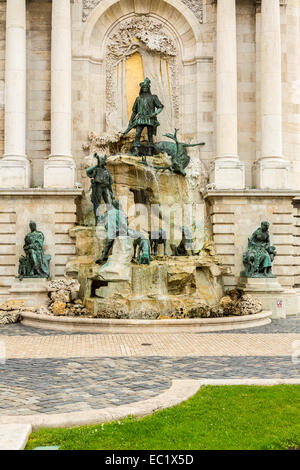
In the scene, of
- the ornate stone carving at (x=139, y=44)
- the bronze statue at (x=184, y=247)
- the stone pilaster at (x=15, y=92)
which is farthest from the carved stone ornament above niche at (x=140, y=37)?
the bronze statue at (x=184, y=247)

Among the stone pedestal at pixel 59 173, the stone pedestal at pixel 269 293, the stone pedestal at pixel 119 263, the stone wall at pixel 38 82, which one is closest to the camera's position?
the stone pedestal at pixel 119 263

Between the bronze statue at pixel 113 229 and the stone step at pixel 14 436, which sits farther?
the bronze statue at pixel 113 229

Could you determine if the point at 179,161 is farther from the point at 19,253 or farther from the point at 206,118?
the point at 19,253

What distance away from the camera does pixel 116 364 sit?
11.3m

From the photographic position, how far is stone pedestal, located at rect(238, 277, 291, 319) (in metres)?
21.2

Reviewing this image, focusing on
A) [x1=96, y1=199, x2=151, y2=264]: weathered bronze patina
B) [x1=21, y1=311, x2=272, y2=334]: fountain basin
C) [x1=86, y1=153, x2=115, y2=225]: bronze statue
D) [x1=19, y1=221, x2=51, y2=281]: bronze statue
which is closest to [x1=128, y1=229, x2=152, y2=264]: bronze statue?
[x1=96, y1=199, x2=151, y2=264]: weathered bronze patina

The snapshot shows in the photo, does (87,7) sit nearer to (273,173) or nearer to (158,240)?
(273,173)

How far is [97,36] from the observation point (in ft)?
89.1

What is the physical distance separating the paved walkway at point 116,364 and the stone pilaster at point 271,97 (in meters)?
10.0

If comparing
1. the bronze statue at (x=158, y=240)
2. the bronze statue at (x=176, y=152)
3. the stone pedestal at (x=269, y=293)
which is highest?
the bronze statue at (x=176, y=152)

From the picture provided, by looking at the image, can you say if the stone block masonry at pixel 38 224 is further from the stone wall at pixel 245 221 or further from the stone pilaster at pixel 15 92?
the stone wall at pixel 245 221

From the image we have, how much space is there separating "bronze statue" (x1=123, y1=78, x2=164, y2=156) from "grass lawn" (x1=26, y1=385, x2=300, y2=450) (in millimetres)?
18908

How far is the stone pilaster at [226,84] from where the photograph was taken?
2459 cm

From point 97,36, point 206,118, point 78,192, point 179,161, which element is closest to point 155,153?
point 179,161
